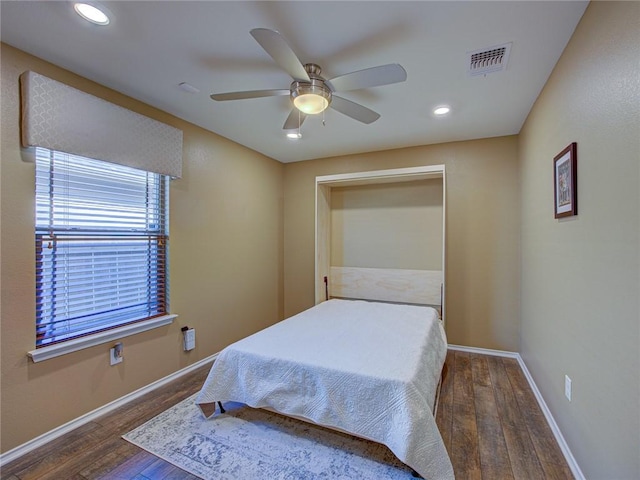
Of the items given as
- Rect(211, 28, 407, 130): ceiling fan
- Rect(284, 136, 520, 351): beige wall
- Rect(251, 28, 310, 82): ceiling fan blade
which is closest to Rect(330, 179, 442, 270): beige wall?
Rect(284, 136, 520, 351): beige wall

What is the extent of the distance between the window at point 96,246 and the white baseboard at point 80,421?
58 centimetres

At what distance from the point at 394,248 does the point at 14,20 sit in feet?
12.1

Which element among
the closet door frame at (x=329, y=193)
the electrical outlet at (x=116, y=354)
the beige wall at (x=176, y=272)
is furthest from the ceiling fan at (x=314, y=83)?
the electrical outlet at (x=116, y=354)

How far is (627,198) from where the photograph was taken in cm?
118

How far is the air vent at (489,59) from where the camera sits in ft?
6.00

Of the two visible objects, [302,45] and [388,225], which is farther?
[388,225]

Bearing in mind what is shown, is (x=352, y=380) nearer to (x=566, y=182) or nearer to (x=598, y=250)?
(x=598, y=250)

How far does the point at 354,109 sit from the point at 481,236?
222 centimetres

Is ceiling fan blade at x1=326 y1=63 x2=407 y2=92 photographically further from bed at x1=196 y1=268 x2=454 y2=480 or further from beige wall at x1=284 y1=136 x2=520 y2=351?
beige wall at x1=284 y1=136 x2=520 y2=351

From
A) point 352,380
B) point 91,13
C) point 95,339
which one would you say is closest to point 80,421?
point 95,339

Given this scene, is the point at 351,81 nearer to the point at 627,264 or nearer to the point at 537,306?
the point at 627,264

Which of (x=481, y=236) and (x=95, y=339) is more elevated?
(x=481, y=236)

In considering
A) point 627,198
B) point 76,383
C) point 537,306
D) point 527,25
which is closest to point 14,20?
point 76,383

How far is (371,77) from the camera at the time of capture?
170 cm
